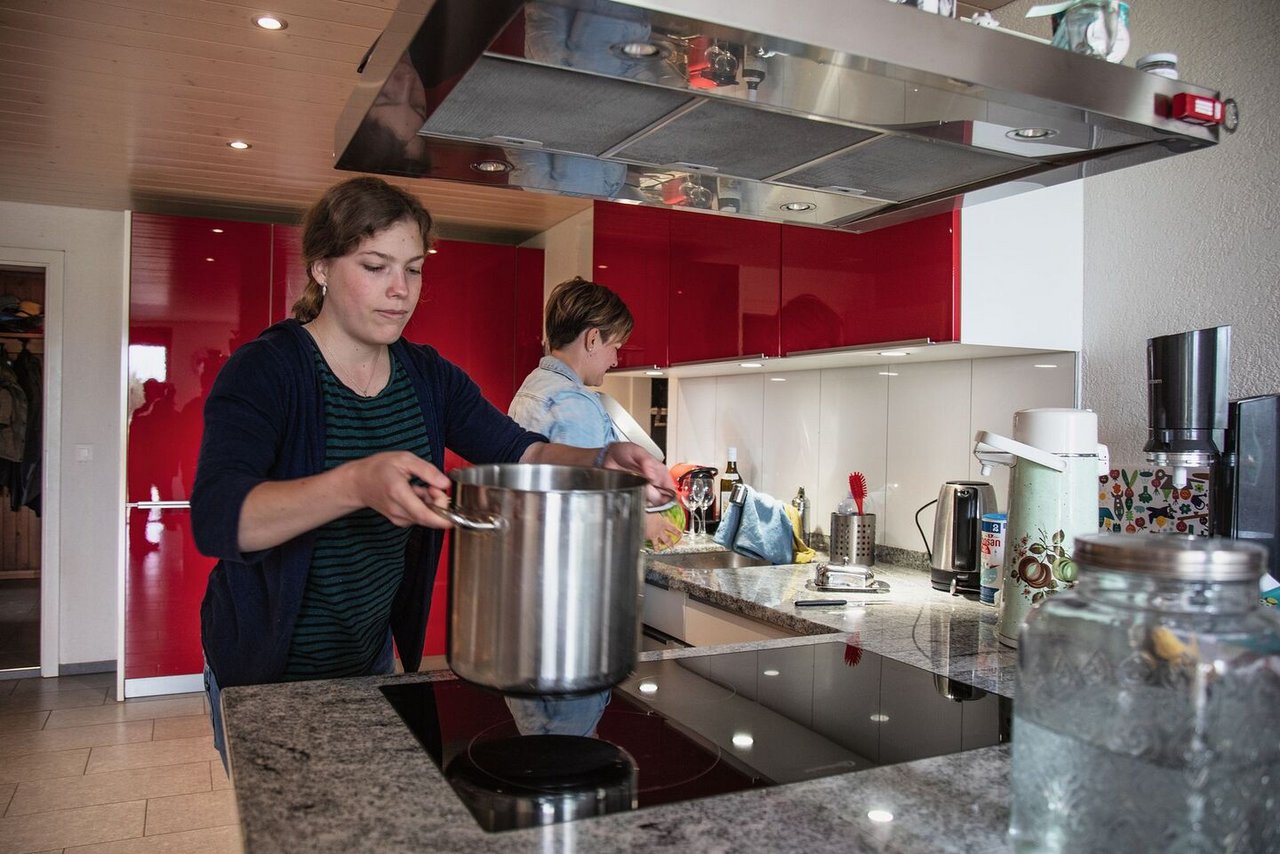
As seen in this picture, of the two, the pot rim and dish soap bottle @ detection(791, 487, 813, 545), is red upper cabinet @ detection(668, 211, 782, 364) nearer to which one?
dish soap bottle @ detection(791, 487, 813, 545)

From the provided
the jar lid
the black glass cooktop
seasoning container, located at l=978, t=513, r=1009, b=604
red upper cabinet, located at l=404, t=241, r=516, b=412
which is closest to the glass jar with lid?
the jar lid

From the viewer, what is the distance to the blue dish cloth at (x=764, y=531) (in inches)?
106

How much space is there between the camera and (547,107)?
3.52 ft

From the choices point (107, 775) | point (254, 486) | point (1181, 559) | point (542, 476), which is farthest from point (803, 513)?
point (107, 775)

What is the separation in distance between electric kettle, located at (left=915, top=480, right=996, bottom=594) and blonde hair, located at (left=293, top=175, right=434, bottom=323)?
1.32 m

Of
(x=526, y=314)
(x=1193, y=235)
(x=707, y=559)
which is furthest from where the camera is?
(x=526, y=314)

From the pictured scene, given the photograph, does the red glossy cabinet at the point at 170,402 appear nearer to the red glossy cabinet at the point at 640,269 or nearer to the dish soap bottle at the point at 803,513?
the red glossy cabinet at the point at 640,269

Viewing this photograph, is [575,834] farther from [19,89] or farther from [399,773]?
[19,89]

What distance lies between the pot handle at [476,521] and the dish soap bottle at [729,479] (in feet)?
8.26

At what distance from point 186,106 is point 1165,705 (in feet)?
10.3

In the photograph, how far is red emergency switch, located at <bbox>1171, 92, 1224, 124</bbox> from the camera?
3.66 feet

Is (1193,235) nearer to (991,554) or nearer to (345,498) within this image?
(991,554)

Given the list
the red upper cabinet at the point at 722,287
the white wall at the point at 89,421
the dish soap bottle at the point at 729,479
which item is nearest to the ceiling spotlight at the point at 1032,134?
the red upper cabinet at the point at 722,287

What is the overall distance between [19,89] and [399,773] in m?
2.85
